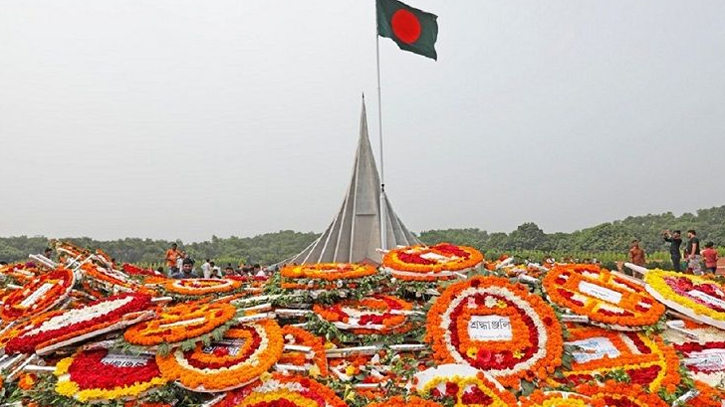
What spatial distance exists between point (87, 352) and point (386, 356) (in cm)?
260

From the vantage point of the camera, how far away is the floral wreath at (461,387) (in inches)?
138

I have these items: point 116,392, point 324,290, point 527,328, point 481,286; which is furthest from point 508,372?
point 116,392

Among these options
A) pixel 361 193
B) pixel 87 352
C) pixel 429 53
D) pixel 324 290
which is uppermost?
pixel 429 53

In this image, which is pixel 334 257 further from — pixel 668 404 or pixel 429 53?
pixel 668 404

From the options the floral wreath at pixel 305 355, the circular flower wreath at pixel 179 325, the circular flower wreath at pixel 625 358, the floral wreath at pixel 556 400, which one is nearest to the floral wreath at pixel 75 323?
the circular flower wreath at pixel 179 325

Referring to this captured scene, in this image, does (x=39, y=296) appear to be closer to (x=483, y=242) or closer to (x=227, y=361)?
(x=227, y=361)

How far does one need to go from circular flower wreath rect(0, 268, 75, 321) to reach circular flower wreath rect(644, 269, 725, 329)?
667 centimetres

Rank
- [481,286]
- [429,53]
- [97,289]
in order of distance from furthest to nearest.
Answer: [429,53]
[97,289]
[481,286]

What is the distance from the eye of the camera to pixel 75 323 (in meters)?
4.49

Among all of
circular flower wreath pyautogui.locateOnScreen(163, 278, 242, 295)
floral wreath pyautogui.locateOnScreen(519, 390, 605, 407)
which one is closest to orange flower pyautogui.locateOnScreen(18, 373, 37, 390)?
circular flower wreath pyautogui.locateOnScreen(163, 278, 242, 295)

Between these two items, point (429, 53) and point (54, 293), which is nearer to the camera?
point (54, 293)

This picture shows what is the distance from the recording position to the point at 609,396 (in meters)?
3.45

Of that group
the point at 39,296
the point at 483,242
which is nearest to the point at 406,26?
the point at 39,296

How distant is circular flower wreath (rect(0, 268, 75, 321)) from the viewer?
5.79 m
